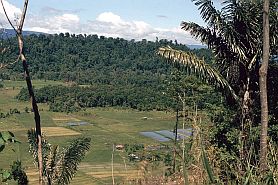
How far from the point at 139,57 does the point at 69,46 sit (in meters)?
18.5

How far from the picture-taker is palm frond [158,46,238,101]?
7.94m

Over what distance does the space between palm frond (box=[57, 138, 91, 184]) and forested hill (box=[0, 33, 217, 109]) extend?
5391 centimetres

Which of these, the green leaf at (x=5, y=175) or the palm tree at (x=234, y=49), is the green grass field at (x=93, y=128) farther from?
the green leaf at (x=5, y=175)

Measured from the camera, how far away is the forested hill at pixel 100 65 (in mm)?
66438

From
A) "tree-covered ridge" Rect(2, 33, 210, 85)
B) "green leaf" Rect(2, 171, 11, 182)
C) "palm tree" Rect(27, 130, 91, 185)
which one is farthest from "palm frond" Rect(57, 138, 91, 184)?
"tree-covered ridge" Rect(2, 33, 210, 85)

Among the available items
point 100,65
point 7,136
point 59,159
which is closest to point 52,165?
point 59,159

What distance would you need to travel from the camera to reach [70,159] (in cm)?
727

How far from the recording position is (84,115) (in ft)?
203

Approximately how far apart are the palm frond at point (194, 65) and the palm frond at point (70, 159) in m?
2.20

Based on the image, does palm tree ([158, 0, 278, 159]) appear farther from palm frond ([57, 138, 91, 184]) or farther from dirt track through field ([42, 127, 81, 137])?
dirt track through field ([42, 127, 81, 137])

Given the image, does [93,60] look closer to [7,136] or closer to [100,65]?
[100,65]

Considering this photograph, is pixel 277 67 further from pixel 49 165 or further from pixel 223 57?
pixel 49 165

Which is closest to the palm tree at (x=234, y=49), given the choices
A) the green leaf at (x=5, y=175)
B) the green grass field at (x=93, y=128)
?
the green leaf at (x=5, y=175)

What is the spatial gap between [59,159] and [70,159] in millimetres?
212
